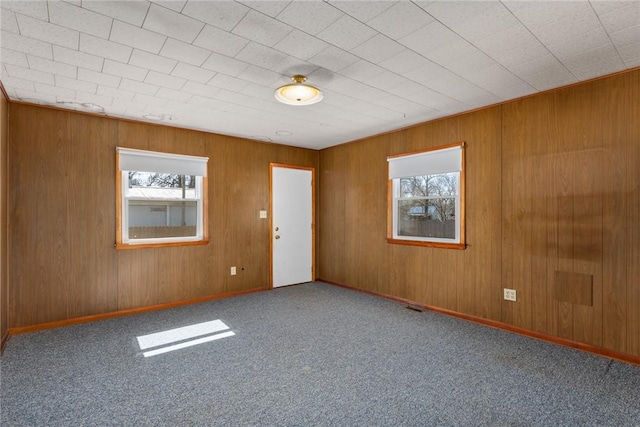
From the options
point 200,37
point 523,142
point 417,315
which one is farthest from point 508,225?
point 200,37

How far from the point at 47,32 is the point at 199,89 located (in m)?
1.15

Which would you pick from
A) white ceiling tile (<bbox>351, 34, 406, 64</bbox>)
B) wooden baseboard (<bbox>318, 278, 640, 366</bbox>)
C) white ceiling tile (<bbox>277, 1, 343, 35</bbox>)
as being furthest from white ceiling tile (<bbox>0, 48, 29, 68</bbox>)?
wooden baseboard (<bbox>318, 278, 640, 366</bbox>)

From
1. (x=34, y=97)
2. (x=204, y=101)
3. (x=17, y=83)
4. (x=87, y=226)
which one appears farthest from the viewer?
(x=87, y=226)

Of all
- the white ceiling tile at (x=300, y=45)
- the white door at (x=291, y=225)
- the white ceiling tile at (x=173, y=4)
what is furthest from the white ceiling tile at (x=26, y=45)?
the white door at (x=291, y=225)

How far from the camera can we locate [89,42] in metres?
2.24

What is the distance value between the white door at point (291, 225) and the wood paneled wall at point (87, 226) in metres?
0.75

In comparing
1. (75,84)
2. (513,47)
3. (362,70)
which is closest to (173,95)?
(75,84)

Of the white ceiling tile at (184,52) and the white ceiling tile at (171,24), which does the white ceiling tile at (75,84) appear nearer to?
the white ceiling tile at (184,52)

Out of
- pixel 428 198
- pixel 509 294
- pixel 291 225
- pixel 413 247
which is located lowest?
pixel 509 294

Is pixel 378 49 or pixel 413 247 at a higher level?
pixel 378 49

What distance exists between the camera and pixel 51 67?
8.54 feet

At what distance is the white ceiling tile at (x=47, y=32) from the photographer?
6.55 feet

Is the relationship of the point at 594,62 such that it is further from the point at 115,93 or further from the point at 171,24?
the point at 115,93

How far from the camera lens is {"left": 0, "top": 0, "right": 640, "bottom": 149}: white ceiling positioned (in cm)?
190
